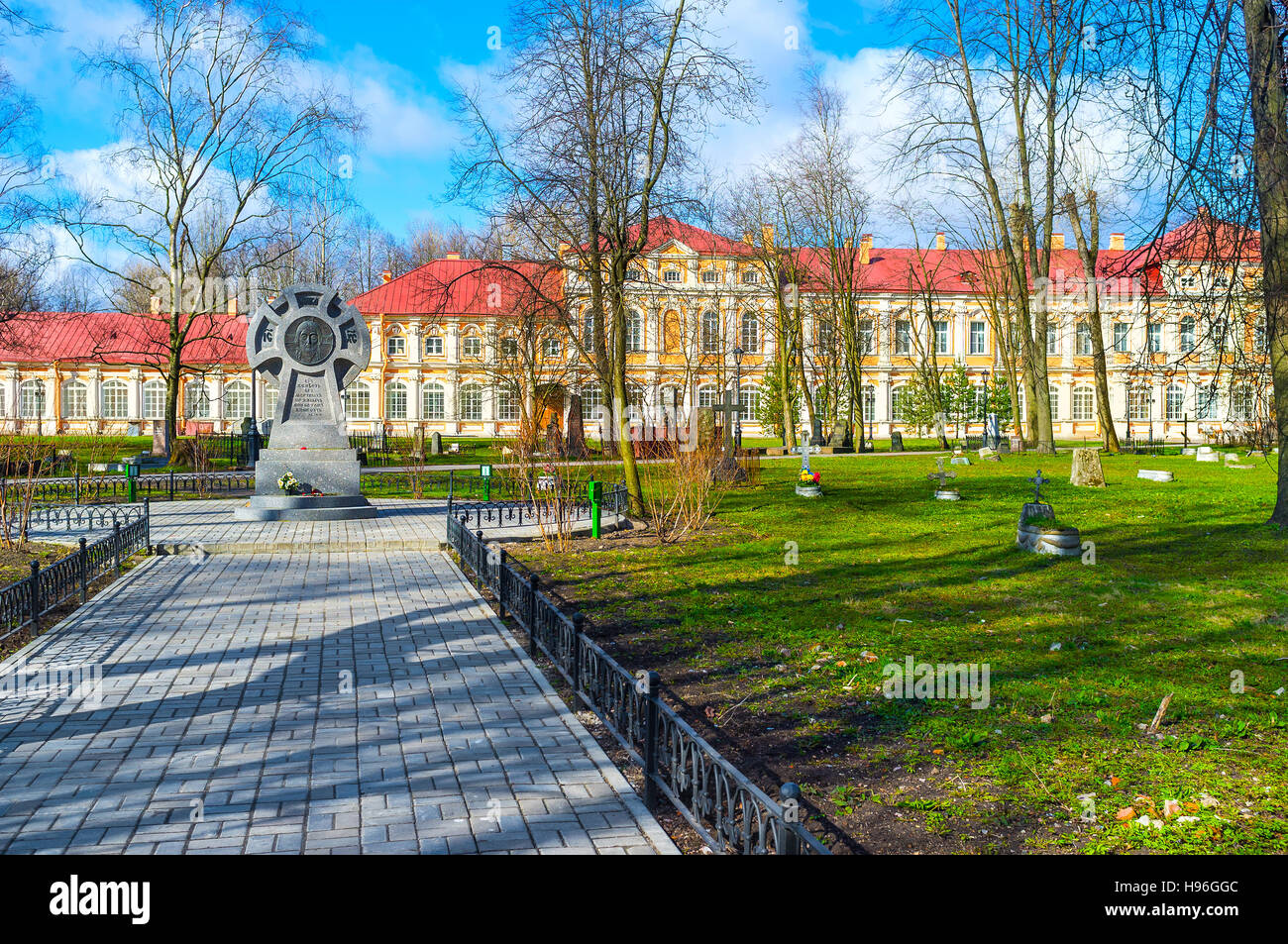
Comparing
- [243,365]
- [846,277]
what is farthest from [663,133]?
[243,365]

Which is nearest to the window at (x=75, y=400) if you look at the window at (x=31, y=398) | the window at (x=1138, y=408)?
the window at (x=31, y=398)

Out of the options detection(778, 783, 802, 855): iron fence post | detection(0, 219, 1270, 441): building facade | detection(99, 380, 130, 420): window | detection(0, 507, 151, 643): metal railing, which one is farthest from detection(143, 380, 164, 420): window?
detection(778, 783, 802, 855): iron fence post

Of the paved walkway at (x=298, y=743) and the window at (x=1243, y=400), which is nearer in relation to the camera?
the paved walkway at (x=298, y=743)

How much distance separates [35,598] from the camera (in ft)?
27.1

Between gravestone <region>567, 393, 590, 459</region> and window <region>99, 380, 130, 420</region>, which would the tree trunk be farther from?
window <region>99, 380, 130, 420</region>

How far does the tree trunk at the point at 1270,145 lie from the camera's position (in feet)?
16.9

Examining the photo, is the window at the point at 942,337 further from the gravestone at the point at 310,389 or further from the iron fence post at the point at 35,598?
the iron fence post at the point at 35,598

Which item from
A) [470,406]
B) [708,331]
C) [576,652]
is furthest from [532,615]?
[470,406]

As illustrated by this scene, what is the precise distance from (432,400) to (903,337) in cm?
2914

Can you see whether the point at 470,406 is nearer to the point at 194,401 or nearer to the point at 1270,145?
the point at 194,401

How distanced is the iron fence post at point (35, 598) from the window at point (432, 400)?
4798cm

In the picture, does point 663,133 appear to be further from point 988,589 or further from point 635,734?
point 635,734

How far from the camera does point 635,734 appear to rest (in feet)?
17.1

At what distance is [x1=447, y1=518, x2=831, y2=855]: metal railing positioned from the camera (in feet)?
11.1
